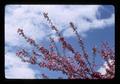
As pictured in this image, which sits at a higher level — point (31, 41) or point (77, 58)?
point (31, 41)

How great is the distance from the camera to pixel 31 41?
2.36 meters
